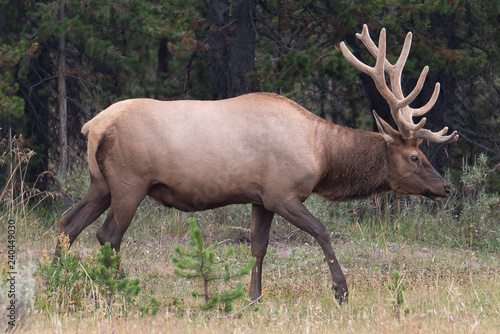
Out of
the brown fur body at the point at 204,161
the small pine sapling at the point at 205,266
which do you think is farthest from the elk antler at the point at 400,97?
the small pine sapling at the point at 205,266

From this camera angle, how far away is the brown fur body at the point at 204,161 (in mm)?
6355

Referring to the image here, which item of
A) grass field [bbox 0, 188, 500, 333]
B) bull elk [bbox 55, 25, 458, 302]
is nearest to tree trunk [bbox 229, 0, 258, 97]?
grass field [bbox 0, 188, 500, 333]

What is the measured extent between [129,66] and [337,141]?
393 cm

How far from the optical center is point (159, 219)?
9586mm

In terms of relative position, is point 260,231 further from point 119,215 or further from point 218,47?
point 218,47

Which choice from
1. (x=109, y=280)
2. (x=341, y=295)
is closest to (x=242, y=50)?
(x=341, y=295)

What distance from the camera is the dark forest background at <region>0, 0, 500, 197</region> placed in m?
9.14

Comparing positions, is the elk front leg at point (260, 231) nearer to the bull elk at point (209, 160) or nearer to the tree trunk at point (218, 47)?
the bull elk at point (209, 160)

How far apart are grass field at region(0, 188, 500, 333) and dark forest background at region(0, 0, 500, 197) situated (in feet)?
3.84

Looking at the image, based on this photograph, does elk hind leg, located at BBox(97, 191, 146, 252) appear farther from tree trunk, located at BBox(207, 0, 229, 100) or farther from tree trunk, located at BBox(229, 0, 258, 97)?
tree trunk, located at BBox(207, 0, 229, 100)

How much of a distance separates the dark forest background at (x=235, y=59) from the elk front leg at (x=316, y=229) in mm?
2897

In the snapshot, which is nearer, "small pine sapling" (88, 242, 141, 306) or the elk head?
"small pine sapling" (88, 242, 141, 306)

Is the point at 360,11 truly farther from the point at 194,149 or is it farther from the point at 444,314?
the point at 444,314

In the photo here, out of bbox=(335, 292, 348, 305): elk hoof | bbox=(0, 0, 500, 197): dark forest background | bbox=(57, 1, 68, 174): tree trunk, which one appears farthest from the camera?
bbox=(57, 1, 68, 174): tree trunk
